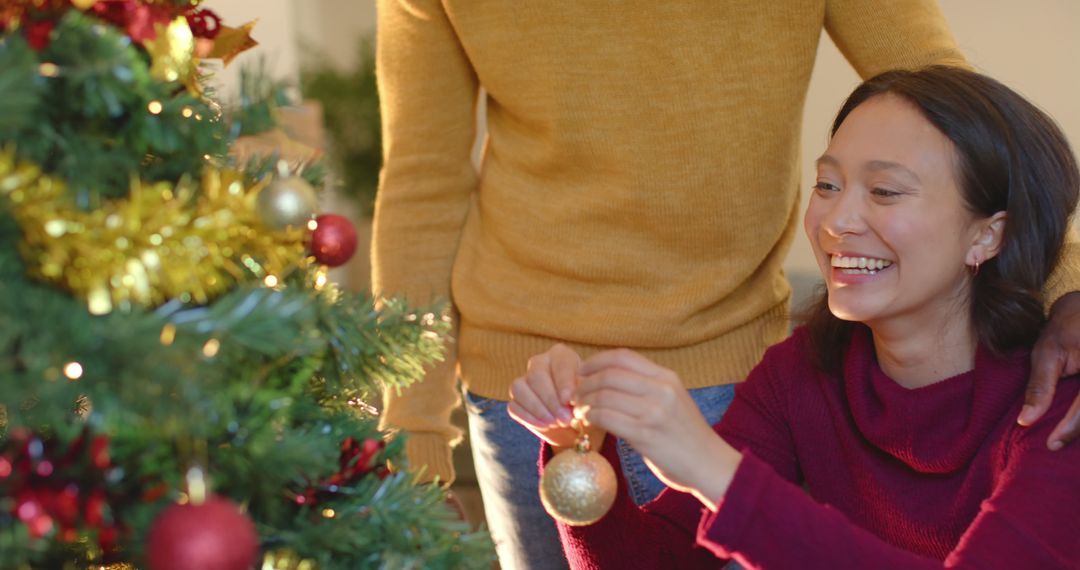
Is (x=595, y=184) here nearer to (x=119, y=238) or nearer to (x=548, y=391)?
(x=548, y=391)

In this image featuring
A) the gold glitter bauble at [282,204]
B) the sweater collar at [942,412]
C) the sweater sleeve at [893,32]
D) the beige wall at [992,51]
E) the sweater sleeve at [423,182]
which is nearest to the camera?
the gold glitter bauble at [282,204]

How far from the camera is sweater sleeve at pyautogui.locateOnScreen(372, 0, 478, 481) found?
4.98 ft

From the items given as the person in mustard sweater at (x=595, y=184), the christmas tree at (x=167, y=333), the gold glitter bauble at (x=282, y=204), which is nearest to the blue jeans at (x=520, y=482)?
the person in mustard sweater at (x=595, y=184)

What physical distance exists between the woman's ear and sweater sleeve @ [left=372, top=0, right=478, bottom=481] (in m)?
0.69

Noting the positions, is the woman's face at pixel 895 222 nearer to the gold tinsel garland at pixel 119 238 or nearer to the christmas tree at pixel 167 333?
the christmas tree at pixel 167 333

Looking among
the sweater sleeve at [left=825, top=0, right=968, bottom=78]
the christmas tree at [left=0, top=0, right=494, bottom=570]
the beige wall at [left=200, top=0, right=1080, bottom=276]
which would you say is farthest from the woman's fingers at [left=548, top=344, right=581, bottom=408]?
the beige wall at [left=200, top=0, right=1080, bottom=276]

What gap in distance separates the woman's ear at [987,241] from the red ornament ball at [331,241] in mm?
744

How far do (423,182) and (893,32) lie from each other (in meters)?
0.65

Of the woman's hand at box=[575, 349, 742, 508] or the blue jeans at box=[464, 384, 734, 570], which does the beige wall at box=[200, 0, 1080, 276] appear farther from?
the woman's hand at box=[575, 349, 742, 508]

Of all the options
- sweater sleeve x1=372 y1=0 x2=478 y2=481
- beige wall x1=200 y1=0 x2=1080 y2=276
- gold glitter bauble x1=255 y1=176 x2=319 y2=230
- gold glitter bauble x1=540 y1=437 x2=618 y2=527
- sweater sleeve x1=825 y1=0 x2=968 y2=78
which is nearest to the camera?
gold glitter bauble x1=255 y1=176 x2=319 y2=230

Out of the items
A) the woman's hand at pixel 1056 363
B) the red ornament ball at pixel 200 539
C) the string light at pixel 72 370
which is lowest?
the woman's hand at pixel 1056 363

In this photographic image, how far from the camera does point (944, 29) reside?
55.5 inches

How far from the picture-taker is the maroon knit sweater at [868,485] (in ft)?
3.28

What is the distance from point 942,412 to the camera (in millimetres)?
1261
